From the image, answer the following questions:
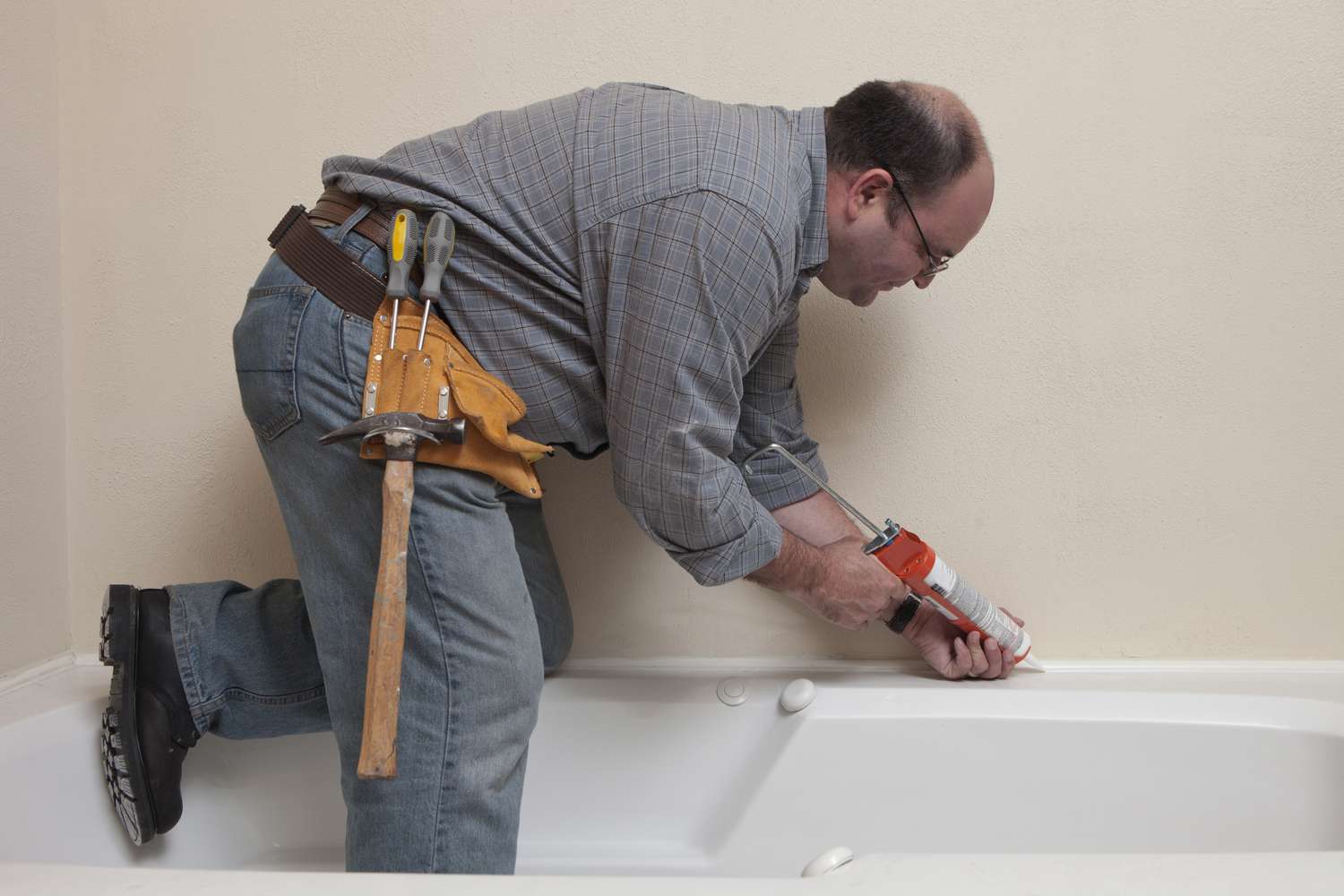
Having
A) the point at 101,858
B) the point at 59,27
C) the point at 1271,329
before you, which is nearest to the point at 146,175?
the point at 59,27

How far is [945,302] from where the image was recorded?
1.25 m

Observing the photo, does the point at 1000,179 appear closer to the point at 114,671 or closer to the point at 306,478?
the point at 306,478

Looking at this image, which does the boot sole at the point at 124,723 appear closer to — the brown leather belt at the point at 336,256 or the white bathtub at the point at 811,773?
the white bathtub at the point at 811,773

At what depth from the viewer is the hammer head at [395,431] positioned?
2.73 feet

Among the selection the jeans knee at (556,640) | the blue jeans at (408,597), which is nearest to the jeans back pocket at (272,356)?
the blue jeans at (408,597)

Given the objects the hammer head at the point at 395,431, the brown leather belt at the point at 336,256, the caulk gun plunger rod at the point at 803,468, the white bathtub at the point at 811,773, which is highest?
the brown leather belt at the point at 336,256

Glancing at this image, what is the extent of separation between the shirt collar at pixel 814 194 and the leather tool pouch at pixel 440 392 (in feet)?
1.06

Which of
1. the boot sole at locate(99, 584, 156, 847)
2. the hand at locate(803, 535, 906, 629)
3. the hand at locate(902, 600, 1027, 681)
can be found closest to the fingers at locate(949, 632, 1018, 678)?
the hand at locate(902, 600, 1027, 681)

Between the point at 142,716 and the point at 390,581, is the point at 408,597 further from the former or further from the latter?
the point at 142,716

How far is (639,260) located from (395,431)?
10.0 inches

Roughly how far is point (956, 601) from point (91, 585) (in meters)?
1.13

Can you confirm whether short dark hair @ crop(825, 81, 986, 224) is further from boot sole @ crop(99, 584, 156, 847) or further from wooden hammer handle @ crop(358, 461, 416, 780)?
boot sole @ crop(99, 584, 156, 847)

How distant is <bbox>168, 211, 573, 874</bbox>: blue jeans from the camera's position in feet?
2.81

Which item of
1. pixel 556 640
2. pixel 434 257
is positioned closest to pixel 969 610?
pixel 556 640
